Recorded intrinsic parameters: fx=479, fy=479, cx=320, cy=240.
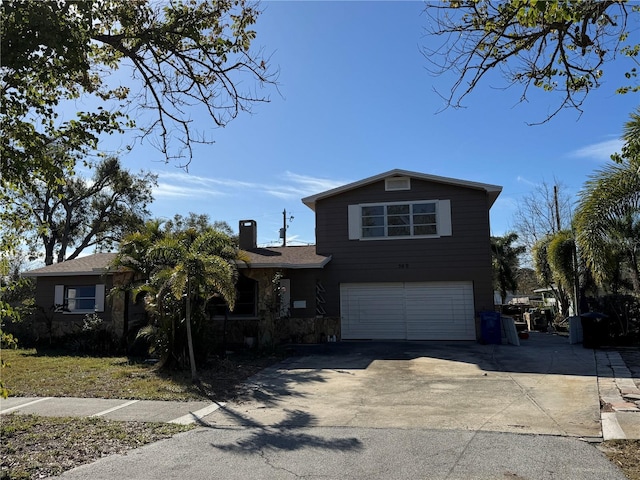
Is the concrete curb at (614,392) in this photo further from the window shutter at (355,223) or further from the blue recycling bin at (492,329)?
the window shutter at (355,223)

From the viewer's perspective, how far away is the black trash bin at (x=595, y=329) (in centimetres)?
1369

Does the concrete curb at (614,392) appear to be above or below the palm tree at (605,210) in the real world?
below

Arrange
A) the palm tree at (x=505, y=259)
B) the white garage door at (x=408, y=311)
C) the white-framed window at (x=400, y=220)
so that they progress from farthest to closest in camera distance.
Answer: the palm tree at (x=505, y=259), the white-framed window at (x=400, y=220), the white garage door at (x=408, y=311)

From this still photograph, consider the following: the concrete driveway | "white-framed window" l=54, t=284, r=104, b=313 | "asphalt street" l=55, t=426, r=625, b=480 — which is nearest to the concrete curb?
the concrete driveway

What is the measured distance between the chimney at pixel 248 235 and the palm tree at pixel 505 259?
16.9 m

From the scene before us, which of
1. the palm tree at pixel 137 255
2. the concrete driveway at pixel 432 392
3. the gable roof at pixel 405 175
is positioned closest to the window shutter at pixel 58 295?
the palm tree at pixel 137 255

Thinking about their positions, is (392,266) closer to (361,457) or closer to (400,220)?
(400,220)

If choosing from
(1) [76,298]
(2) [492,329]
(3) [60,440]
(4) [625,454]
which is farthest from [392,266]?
(3) [60,440]

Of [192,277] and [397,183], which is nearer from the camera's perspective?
[192,277]

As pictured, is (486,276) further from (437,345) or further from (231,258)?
(231,258)

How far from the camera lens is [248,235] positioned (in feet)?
61.3

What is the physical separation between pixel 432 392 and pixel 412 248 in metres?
8.33

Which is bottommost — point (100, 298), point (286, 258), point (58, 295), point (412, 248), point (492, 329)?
point (492, 329)

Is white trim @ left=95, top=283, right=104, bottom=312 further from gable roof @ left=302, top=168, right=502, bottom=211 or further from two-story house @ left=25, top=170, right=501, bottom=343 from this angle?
gable roof @ left=302, top=168, right=502, bottom=211
